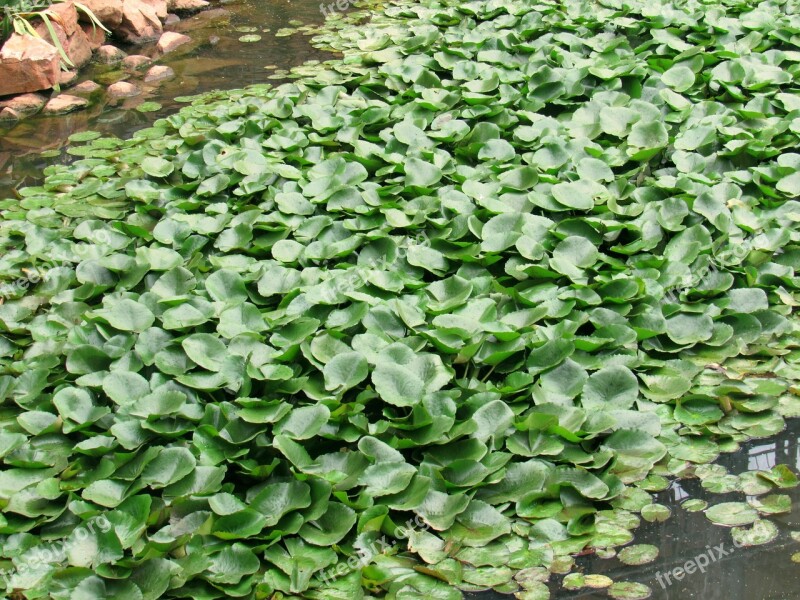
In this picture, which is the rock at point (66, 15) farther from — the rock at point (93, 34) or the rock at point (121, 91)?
the rock at point (121, 91)

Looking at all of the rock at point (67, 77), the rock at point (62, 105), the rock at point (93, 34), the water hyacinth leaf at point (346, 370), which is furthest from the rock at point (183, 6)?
the water hyacinth leaf at point (346, 370)

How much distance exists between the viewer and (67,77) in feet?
16.3

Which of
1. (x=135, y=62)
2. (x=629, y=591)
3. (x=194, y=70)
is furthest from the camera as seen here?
(x=135, y=62)

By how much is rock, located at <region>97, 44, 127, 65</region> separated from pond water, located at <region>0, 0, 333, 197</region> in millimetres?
73

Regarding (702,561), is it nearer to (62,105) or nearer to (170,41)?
(62,105)

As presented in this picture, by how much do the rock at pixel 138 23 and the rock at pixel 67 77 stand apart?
61 cm

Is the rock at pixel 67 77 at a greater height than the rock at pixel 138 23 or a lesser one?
lesser

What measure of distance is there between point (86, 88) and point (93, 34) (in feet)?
1.96

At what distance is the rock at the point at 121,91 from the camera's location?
4.80 m

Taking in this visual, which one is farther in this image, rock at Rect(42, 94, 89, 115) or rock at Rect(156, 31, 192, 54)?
rock at Rect(156, 31, 192, 54)

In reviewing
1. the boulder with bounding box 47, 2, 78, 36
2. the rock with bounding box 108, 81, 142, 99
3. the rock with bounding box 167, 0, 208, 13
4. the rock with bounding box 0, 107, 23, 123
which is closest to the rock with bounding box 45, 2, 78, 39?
the boulder with bounding box 47, 2, 78, 36

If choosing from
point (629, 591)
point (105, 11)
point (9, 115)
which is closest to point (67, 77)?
point (9, 115)

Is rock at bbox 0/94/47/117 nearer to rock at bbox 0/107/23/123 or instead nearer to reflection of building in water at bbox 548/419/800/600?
rock at bbox 0/107/23/123

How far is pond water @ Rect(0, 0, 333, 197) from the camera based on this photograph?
14.0 ft
